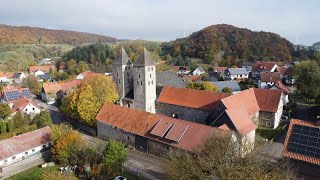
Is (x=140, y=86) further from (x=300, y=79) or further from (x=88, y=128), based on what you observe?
(x=300, y=79)

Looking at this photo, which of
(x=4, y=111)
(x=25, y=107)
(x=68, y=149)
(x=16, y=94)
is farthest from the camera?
(x=16, y=94)

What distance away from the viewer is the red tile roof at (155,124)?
3111 cm

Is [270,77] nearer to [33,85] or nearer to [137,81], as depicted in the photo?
[137,81]

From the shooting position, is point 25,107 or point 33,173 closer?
point 33,173

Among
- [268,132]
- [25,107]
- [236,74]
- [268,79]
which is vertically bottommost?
[268,132]

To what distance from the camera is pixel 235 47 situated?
123m

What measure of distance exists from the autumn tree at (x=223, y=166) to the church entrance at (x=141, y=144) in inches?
440

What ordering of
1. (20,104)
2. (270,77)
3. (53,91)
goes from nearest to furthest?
1. (20,104)
2. (53,91)
3. (270,77)

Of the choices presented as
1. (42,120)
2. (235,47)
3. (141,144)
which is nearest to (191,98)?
(141,144)

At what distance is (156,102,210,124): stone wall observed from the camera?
4297 centimetres

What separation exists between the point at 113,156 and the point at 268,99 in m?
26.7

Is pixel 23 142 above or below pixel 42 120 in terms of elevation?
below

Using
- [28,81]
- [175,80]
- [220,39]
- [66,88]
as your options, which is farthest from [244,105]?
[220,39]

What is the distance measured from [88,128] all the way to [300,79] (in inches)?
1693
